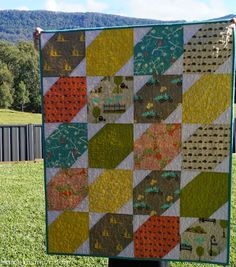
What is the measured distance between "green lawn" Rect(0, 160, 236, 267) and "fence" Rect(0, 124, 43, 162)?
234 centimetres

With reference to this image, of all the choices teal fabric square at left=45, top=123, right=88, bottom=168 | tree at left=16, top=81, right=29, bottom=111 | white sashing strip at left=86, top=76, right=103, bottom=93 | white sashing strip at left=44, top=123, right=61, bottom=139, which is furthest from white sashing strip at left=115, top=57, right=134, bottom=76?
tree at left=16, top=81, right=29, bottom=111

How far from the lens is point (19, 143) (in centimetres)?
1098

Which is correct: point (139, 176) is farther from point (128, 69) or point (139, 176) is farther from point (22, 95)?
point (22, 95)

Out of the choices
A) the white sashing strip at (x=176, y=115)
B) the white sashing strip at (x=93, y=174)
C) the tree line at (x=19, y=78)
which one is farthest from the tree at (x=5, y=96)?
the white sashing strip at (x=176, y=115)

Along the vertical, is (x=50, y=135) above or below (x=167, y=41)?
below

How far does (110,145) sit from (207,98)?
1.82 feet

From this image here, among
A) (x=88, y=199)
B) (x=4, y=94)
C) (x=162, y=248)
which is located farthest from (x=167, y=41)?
(x=4, y=94)

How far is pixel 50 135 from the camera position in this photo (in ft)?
7.17

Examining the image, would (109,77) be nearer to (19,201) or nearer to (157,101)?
(157,101)

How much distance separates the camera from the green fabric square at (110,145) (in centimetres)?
211

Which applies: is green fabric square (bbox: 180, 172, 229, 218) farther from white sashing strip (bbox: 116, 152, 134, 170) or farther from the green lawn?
the green lawn

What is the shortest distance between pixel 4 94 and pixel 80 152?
49.0 meters

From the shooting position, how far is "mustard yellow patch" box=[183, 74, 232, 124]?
1.97m

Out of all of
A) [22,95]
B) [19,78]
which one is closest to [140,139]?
[22,95]
